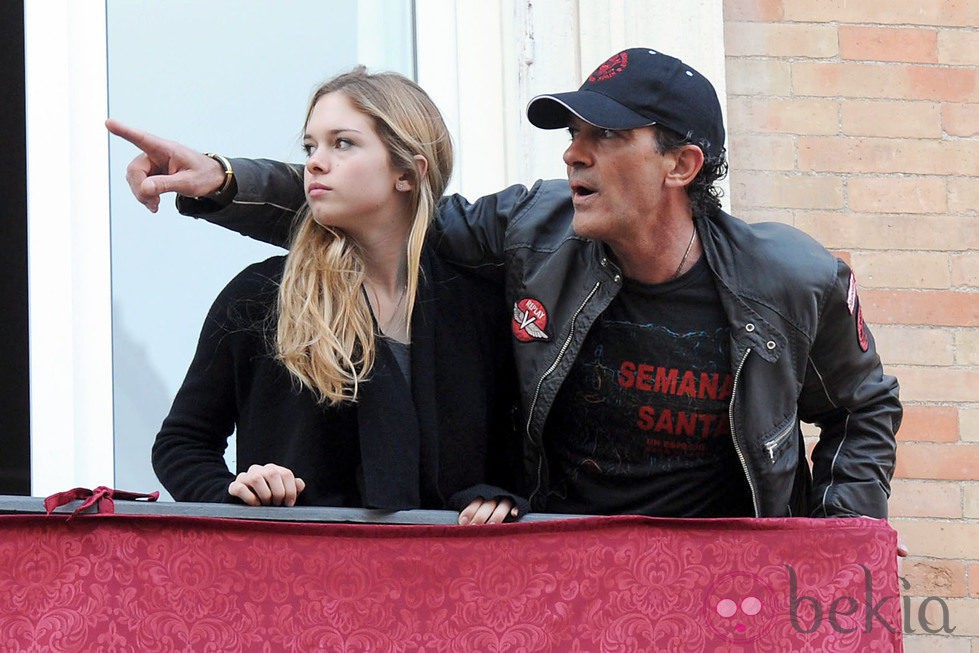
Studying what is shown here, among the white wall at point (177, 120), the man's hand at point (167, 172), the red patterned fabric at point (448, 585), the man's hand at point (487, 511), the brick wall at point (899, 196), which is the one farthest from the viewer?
the brick wall at point (899, 196)

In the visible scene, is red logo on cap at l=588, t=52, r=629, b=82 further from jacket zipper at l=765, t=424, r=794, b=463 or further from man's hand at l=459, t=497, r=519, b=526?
man's hand at l=459, t=497, r=519, b=526

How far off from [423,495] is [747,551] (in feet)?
2.04

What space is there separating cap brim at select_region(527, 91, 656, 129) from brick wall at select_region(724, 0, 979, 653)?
1002 millimetres

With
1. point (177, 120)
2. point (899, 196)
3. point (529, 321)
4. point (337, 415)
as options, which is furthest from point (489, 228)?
point (899, 196)

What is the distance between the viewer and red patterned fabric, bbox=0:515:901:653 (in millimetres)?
2482

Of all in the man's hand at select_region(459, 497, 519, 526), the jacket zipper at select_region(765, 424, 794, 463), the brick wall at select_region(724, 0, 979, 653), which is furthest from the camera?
the brick wall at select_region(724, 0, 979, 653)

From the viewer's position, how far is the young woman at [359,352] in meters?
2.76

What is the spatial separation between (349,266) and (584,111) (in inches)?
21.4

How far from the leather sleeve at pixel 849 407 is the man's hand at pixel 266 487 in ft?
3.50

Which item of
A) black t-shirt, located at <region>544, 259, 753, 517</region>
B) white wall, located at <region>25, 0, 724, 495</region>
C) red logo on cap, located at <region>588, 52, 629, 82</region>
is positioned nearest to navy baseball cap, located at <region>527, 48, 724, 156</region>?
red logo on cap, located at <region>588, 52, 629, 82</region>

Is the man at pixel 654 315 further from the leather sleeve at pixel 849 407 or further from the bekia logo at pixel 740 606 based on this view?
the bekia logo at pixel 740 606

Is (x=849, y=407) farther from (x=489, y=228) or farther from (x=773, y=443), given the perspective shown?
(x=489, y=228)

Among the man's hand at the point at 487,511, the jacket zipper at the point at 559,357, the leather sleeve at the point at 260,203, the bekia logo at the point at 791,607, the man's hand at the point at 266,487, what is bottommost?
the bekia logo at the point at 791,607

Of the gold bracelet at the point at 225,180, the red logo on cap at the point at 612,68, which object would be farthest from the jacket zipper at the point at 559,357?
the gold bracelet at the point at 225,180
